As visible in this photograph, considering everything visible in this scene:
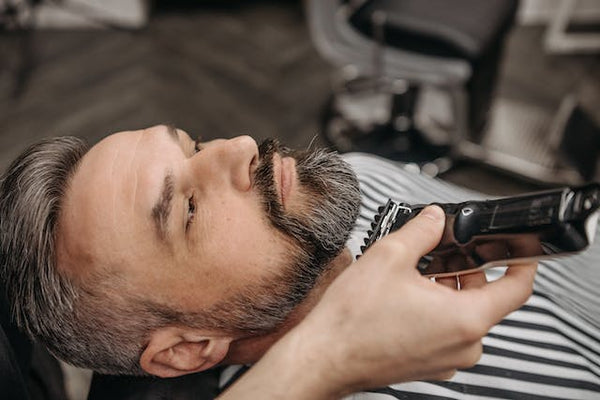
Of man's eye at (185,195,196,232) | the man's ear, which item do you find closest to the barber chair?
man's eye at (185,195,196,232)

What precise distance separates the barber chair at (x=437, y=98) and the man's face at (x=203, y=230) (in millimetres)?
905

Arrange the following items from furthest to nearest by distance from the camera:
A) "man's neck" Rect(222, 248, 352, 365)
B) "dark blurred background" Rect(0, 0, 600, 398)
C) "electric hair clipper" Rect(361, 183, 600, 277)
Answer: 1. "dark blurred background" Rect(0, 0, 600, 398)
2. "man's neck" Rect(222, 248, 352, 365)
3. "electric hair clipper" Rect(361, 183, 600, 277)

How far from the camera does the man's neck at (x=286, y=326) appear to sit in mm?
1030

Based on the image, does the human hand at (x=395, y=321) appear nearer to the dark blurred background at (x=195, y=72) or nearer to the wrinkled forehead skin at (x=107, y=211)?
the wrinkled forehead skin at (x=107, y=211)

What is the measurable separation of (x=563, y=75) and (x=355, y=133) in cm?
100

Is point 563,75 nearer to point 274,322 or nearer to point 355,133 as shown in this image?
point 355,133

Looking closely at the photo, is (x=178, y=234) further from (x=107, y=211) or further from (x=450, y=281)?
(x=450, y=281)

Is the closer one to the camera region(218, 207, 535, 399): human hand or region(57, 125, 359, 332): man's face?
region(218, 207, 535, 399): human hand

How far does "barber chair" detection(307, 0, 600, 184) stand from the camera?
1741 mm

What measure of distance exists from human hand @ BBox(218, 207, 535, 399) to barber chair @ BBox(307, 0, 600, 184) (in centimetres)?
116

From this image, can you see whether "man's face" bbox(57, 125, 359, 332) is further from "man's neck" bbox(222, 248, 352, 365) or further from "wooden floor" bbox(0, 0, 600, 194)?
Result: "wooden floor" bbox(0, 0, 600, 194)

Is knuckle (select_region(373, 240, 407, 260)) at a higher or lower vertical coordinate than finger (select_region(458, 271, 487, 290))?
higher

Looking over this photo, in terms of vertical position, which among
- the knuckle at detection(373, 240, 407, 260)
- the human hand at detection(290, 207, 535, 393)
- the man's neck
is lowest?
the man's neck

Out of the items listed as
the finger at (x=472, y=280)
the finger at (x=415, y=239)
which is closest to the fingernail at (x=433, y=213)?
the finger at (x=415, y=239)
